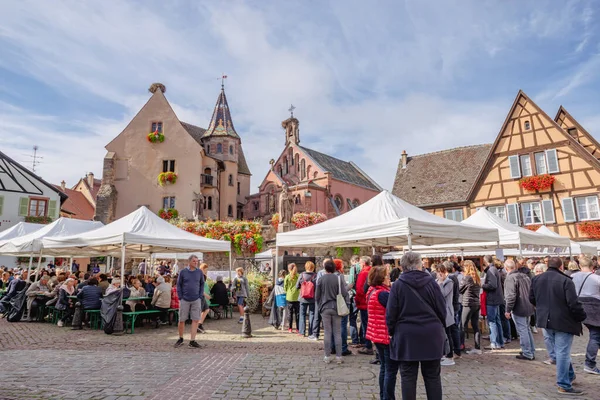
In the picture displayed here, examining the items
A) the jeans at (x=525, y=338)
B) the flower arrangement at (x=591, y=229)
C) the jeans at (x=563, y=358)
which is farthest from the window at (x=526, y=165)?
the jeans at (x=563, y=358)

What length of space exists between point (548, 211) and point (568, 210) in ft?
3.28

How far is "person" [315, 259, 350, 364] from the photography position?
662cm

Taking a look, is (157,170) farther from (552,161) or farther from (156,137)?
(552,161)

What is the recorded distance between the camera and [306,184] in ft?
131

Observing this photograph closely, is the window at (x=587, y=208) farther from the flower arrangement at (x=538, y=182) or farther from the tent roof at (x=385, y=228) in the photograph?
the tent roof at (x=385, y=228)

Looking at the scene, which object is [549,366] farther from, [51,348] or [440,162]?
[440,162]

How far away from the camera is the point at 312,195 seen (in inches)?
1588

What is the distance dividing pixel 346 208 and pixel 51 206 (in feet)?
89.3

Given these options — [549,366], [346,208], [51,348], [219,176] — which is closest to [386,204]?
A: [549,366]

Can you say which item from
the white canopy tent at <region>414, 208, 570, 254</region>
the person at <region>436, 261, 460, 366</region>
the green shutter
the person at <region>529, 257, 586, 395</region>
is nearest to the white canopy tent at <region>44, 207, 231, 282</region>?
the person at <region>436, 261, 460, 366</region>

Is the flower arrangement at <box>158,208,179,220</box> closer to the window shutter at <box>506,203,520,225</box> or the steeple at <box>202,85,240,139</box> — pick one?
the steeple at <box>202,85,240,139</box>

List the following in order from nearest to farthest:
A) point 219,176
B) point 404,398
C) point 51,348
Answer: point 404,398 < point 51,348 < point 219,176

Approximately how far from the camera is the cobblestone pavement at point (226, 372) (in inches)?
199

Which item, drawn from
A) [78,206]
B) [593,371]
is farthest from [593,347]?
[78,206]
